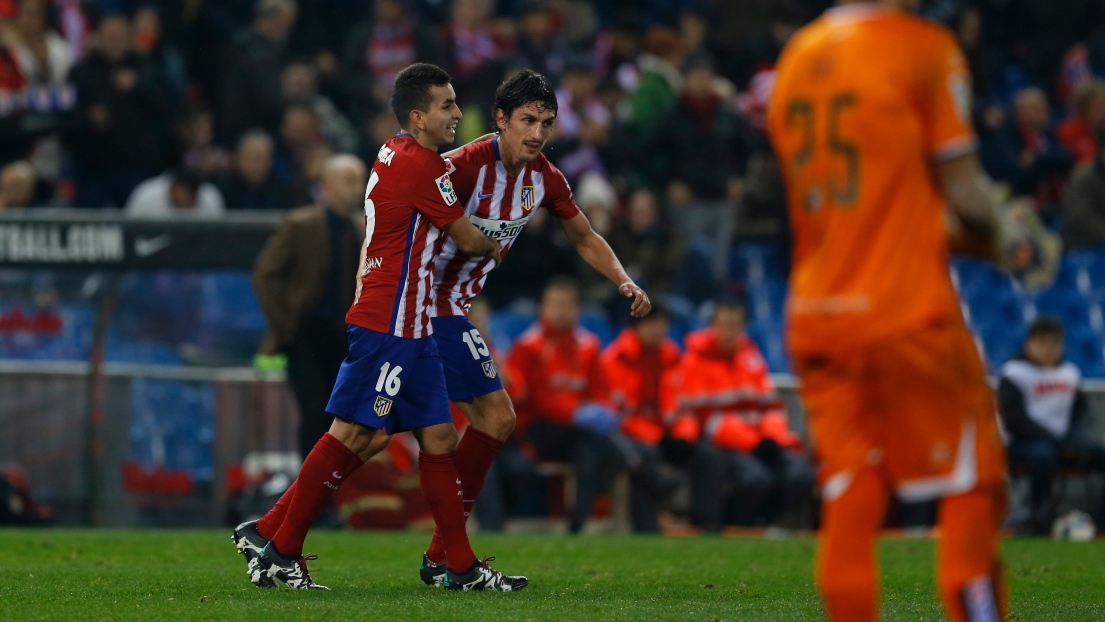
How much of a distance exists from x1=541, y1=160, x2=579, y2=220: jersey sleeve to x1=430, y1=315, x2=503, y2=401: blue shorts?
A: 65cm

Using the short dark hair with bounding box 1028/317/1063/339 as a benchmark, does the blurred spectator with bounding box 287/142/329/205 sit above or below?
above

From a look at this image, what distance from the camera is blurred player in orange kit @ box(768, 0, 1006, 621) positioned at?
13.1ft

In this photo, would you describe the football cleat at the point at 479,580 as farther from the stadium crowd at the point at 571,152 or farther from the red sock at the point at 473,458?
the stadium crowd at the point at 571,152

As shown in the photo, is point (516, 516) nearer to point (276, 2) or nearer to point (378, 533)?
point (378, 533)

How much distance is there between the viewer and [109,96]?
13922 mm

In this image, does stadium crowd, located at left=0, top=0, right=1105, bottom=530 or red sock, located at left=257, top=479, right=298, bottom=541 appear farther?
stadium crowd, located at left=0, top=0, right=1105, bottom=530

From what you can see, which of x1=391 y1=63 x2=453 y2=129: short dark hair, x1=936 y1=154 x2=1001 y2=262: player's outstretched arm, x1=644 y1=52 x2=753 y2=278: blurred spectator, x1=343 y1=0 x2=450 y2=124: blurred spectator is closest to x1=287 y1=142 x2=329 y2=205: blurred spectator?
x1=343 y1=0 x2=450 y2=124: blurred spectator

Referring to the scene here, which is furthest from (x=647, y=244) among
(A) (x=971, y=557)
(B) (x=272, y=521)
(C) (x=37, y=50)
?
(A) (x=971, y=557)

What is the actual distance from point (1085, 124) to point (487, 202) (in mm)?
10940

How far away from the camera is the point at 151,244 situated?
1189 cm

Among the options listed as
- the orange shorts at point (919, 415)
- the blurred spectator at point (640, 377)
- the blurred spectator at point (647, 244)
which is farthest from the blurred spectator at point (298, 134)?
the orange shorts at point (919, 415)

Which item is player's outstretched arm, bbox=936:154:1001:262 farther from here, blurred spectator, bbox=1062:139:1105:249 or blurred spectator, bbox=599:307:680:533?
blurred spectator, bbox=1062:139:1105:249

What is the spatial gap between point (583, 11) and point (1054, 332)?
24.4 ft

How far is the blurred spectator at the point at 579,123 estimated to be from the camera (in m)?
15.0
